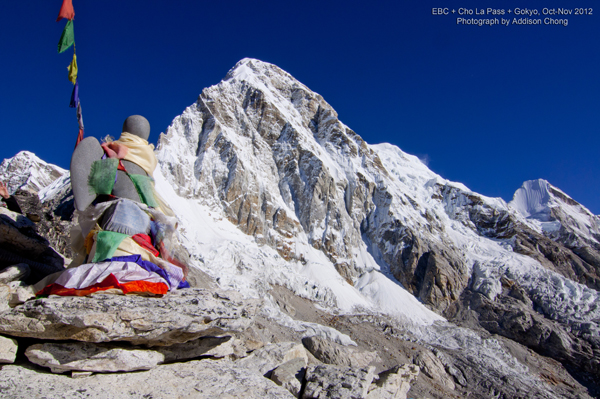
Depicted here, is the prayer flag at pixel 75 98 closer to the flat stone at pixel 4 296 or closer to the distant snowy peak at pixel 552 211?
the flat stone at pixel 4 296

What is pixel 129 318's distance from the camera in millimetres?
3920

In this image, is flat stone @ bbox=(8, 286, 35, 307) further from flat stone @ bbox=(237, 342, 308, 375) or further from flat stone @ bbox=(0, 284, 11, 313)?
flat stone @ bbox=(237, 342, 308, 375)

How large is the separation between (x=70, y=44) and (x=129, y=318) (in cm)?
570

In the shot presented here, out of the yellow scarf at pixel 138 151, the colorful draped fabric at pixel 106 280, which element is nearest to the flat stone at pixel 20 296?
the colorful draped fabric at pixel 106 280

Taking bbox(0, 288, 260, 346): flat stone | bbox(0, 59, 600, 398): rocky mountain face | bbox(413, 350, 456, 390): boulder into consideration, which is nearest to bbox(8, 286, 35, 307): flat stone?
bbox(0, 288, 260, 346): flat stone

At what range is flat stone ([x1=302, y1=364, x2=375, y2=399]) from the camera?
5.04 m

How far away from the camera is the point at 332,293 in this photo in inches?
1684

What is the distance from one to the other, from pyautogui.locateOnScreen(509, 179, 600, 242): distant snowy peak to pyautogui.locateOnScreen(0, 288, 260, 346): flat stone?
86116 millimetres

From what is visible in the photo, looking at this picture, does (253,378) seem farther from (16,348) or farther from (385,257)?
(385,257)

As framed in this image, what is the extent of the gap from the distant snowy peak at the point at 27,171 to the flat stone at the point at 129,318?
84.6m

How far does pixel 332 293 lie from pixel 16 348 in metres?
41.1

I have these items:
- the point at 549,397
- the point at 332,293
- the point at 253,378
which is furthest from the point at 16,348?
the point at 332,293

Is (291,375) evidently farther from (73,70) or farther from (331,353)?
(331,353)

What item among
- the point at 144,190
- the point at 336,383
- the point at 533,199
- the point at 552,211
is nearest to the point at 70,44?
the point at 144,190
